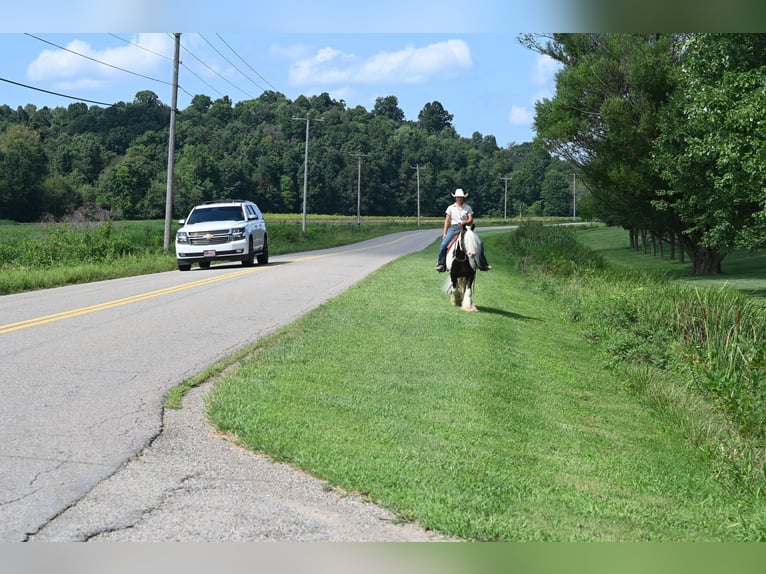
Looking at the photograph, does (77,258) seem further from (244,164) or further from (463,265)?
(244,164)

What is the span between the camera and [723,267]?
148ft

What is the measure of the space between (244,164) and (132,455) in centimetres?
11355

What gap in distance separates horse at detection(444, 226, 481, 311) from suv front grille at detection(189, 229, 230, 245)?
12631 mm

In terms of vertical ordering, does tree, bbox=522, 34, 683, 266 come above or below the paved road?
above

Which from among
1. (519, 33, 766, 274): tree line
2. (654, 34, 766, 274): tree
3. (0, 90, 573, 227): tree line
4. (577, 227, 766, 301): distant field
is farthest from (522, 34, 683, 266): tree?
(0, 90, 573, 227): tree line

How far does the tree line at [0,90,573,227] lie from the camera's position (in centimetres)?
9619

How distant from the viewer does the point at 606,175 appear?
40.2 metres

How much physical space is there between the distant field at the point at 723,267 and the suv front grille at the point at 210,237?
48.8 ft

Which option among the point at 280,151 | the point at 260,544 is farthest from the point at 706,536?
the point at 280,151

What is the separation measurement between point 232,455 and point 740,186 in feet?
77.2

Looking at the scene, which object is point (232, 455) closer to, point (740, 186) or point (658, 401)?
point (658, 401)

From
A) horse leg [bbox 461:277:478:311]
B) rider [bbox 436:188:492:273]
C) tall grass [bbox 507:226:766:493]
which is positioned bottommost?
tall grass [bbox 507:226:766:493]

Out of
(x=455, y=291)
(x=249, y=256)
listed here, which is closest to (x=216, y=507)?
(x=455, y=291)

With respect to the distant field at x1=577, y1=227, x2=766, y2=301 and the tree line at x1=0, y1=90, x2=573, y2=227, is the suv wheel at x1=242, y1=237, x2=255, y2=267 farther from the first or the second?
the tree line at x1=0, y1=90, x2=573, y2=227
